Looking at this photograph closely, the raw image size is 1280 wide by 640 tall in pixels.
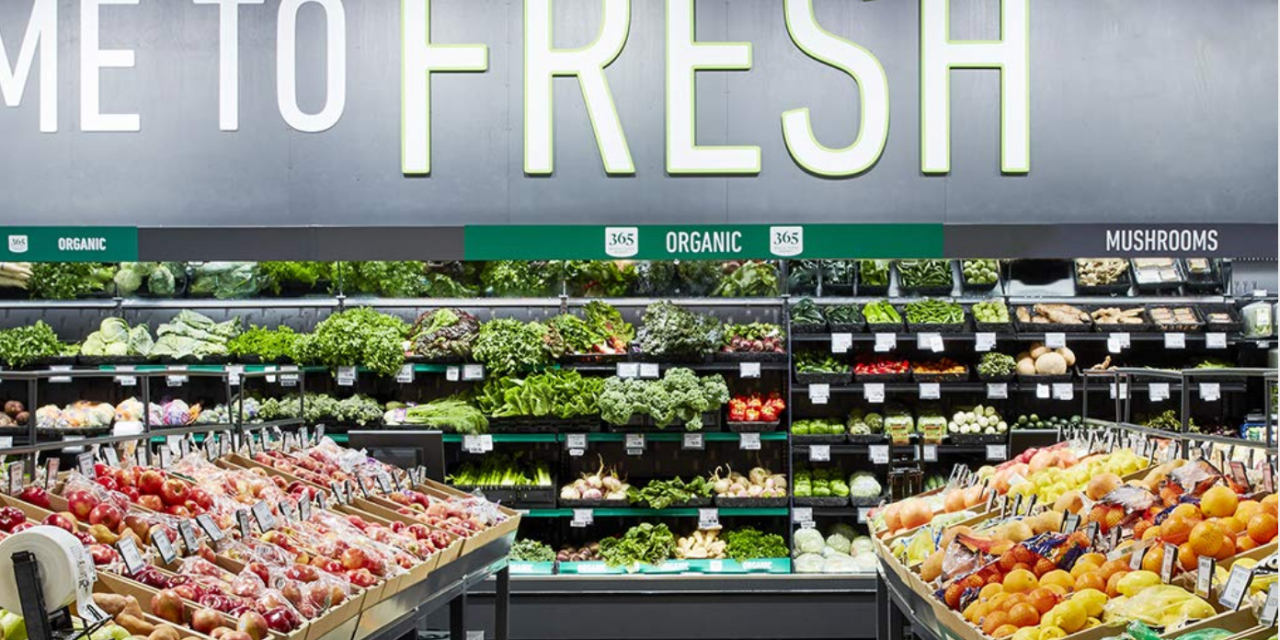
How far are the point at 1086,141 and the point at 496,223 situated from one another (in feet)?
11.4

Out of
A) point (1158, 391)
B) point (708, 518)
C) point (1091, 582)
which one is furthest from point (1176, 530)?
point (1158, 391)

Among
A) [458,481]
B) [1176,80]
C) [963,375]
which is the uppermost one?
[1176,80]

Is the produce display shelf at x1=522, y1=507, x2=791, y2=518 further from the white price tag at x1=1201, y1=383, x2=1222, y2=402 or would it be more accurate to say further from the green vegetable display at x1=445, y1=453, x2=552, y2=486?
the white price tag at x1=1201, y1=383, x2=1222, y2=402

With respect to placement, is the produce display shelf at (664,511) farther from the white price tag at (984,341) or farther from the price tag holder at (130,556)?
the price tag holder at (130,556)

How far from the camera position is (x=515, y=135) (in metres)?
6.88

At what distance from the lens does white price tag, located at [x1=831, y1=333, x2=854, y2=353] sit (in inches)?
282

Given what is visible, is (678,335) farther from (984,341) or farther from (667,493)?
(984,341)

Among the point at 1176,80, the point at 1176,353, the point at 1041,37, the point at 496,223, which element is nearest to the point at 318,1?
the point at 496,223

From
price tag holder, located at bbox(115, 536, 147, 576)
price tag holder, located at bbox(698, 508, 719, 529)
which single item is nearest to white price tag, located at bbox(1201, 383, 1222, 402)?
price tag holder, located at bbox(698, 508, 719, 529)

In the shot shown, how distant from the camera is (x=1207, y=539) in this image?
3371mm

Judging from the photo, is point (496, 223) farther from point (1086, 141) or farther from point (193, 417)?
point (1086, 141)

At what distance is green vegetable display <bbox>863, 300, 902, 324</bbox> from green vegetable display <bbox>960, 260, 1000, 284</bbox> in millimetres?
544

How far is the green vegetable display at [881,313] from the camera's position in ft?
23.9

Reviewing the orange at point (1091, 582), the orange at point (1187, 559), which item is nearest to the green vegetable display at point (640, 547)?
the orange at point (1091, 582)
